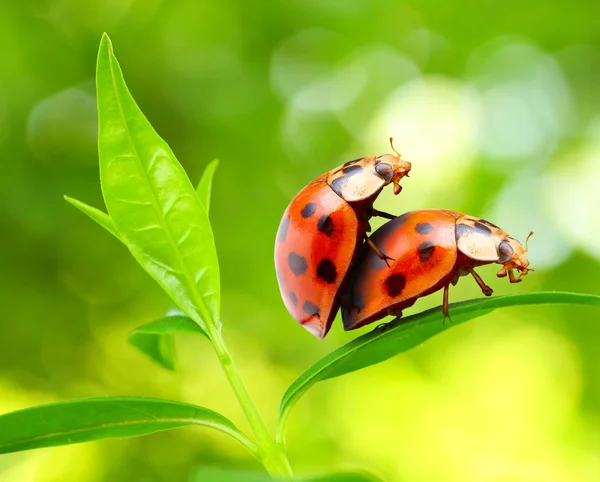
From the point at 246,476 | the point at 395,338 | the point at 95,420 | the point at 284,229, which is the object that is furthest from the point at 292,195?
the point at 246,476

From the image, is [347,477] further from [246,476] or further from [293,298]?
[293,298]

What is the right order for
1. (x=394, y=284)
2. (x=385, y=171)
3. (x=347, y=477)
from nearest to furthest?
(x=347, y=477) → (x=394, y=284) → (x=385, y=171)

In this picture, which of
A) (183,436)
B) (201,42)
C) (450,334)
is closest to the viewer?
(183,436)

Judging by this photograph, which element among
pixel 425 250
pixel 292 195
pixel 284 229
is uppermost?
pixel 292 195

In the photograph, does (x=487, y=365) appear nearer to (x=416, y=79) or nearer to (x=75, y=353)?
(x=416, y=79)

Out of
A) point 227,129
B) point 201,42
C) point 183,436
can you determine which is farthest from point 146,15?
point 183,436

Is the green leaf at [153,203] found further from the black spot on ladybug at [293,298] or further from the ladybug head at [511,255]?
the ladybug head at [511,255]

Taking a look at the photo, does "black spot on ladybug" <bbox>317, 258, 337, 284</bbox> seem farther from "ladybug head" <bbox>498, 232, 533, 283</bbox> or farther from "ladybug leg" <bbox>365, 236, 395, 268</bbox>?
"ladybug head" <bbox>498, 232, 533, 283</bbox>

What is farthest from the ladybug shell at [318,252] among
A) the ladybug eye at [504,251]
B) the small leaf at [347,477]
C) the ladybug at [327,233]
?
the small leaf at [347,477]
